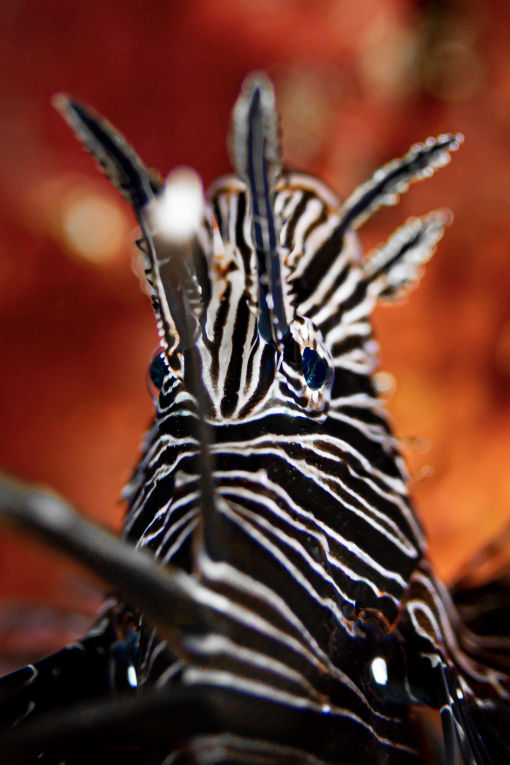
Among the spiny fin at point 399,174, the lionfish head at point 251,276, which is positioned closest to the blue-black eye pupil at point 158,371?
the lionfish head at point 251,276

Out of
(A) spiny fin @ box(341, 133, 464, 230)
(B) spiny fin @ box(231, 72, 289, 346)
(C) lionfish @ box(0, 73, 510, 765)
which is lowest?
(C) lionfish @ box(0, 73, 510, 765)

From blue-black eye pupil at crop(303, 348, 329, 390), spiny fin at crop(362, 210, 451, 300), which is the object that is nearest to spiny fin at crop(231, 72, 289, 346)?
blue-black eye pupil at crop(303, 348, 329, 390)

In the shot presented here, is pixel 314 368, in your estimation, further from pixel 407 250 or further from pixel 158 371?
pixel 407 250

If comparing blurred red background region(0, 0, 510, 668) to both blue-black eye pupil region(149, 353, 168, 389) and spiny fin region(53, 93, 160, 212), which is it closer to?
blue-black eye pupil region(149, 353, 168, 389)

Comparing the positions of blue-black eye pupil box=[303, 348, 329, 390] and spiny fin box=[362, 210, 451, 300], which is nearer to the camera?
blue-black eye pupil box=[303, 348, 329, 390]

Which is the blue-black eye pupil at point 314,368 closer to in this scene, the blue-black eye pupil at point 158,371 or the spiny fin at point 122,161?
the blue-black eye pupil at point 158,371

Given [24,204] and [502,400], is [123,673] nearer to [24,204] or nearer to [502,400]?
[502,400]

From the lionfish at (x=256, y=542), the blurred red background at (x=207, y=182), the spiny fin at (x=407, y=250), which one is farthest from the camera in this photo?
the blurred red background at (x=207, y=182)

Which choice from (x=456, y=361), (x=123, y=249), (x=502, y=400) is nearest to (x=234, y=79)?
(x=123, y=249)
